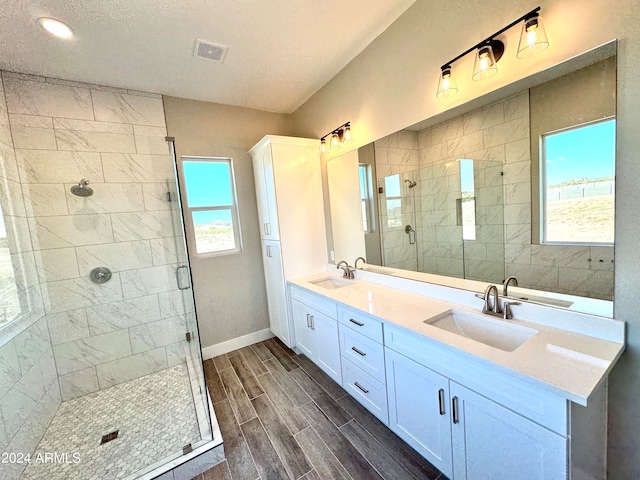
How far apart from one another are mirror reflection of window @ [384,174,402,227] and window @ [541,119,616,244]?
938mm

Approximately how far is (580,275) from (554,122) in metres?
0.74

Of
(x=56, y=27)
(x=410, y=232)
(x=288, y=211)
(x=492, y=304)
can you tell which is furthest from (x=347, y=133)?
(x=56, y=27)

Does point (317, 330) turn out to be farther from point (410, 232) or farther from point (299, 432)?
point (410, 232)

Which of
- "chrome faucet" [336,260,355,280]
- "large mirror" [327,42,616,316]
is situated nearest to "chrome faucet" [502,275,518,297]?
"large mirror" [327,42,616,316]

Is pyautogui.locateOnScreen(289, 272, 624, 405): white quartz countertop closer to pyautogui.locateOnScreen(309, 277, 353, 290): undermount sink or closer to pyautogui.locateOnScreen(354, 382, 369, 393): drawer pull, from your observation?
pyautogui.locateOnScreen(354, 382, 369, 393): drawer pull

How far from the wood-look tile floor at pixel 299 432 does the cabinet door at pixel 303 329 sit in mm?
171

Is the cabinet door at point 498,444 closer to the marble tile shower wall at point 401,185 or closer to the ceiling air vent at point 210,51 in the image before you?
the marble tile shower wall at point 401,185

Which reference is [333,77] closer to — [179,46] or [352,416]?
[179,46]

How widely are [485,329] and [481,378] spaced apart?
0.43 meters

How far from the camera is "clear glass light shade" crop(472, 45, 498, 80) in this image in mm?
1328

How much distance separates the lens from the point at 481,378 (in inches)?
42.8

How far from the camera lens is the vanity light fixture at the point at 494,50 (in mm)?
1169

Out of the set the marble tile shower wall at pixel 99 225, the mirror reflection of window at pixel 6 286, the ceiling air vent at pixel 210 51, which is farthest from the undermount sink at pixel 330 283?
the mirror reflection of window at pixel 6 286

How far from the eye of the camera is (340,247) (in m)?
2.75
